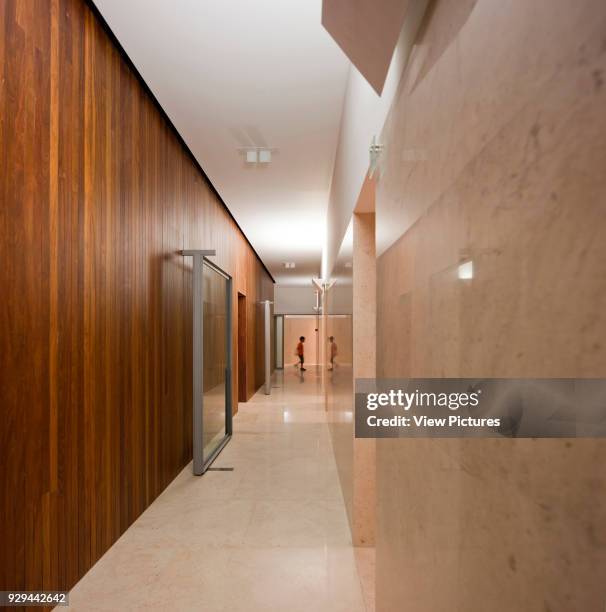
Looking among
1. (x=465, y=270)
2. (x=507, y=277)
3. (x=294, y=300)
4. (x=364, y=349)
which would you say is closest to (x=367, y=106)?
(x=364, y=349)

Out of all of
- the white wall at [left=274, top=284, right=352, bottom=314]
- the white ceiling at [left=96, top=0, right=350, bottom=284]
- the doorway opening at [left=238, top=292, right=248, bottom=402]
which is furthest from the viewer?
the white wall at [left=274, top=284, right=352, bottom=314]

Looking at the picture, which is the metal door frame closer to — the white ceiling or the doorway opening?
the white ceiling

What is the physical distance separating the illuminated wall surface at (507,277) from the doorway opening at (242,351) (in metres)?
8.34

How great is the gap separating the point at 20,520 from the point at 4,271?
1.22 m

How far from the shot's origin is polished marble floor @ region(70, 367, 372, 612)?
2588 mm

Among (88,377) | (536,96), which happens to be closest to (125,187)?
(88,377)

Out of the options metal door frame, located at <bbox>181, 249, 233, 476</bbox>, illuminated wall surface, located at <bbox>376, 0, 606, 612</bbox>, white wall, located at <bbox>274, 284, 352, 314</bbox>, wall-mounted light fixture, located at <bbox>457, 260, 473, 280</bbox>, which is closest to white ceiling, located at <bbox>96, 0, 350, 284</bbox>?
metal door frame, located at <bbox>181, 249, 233, 476</bbox>

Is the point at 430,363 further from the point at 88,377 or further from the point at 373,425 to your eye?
the point at 88,377

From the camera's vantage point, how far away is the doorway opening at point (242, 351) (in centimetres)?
958

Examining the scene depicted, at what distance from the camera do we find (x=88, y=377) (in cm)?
286

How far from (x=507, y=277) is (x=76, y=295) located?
2649mm

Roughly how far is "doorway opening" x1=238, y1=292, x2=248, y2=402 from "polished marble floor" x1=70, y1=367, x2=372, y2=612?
4276 mm

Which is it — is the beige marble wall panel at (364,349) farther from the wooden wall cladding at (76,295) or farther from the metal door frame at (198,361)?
the metal door frame at (198,361)

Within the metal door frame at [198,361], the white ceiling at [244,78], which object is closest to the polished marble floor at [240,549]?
the metal door frame at [198,361]
